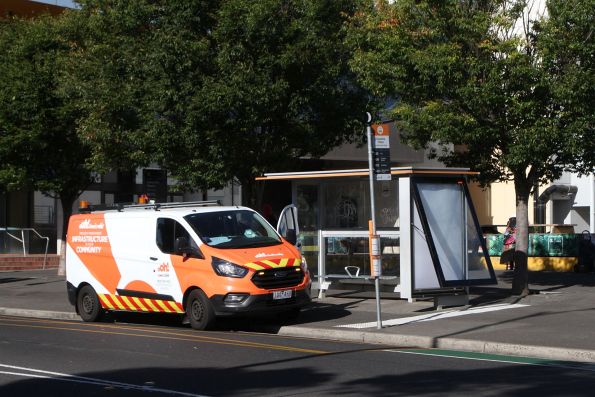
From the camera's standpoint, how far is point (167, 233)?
16734mm

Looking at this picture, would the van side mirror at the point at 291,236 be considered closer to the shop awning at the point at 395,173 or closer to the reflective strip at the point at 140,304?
the shop awning at the point at 395,173

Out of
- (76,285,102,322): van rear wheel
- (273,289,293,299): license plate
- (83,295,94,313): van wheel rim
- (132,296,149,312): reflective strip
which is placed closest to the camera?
(273,289,293,299): license plate

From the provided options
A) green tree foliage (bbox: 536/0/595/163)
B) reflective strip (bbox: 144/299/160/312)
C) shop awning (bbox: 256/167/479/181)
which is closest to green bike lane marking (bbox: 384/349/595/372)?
shop awning (bbox: 256/167/479/181)

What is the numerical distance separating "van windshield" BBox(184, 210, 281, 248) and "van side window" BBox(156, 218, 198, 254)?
27cm

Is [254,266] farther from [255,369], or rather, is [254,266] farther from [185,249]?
[255,369]

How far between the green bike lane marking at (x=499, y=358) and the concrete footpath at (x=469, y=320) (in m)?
0.22

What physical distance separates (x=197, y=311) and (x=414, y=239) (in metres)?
4.37

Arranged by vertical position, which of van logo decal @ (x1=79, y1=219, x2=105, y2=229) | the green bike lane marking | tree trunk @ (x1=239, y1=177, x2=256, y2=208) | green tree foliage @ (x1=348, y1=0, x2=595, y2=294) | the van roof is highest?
green tree foliage @ (x1=348, y1=0, x2=595, y2=294)

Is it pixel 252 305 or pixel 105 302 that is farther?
pixel 105 302

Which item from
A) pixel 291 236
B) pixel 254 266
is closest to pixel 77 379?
pixel 254 266

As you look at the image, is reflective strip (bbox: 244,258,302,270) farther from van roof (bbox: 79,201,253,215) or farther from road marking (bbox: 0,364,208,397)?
road marking (bbox: 0,364,208,397)

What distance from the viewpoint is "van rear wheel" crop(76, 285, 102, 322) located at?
717 inches

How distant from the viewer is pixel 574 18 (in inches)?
688

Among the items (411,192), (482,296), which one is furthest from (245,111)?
(482,296)
